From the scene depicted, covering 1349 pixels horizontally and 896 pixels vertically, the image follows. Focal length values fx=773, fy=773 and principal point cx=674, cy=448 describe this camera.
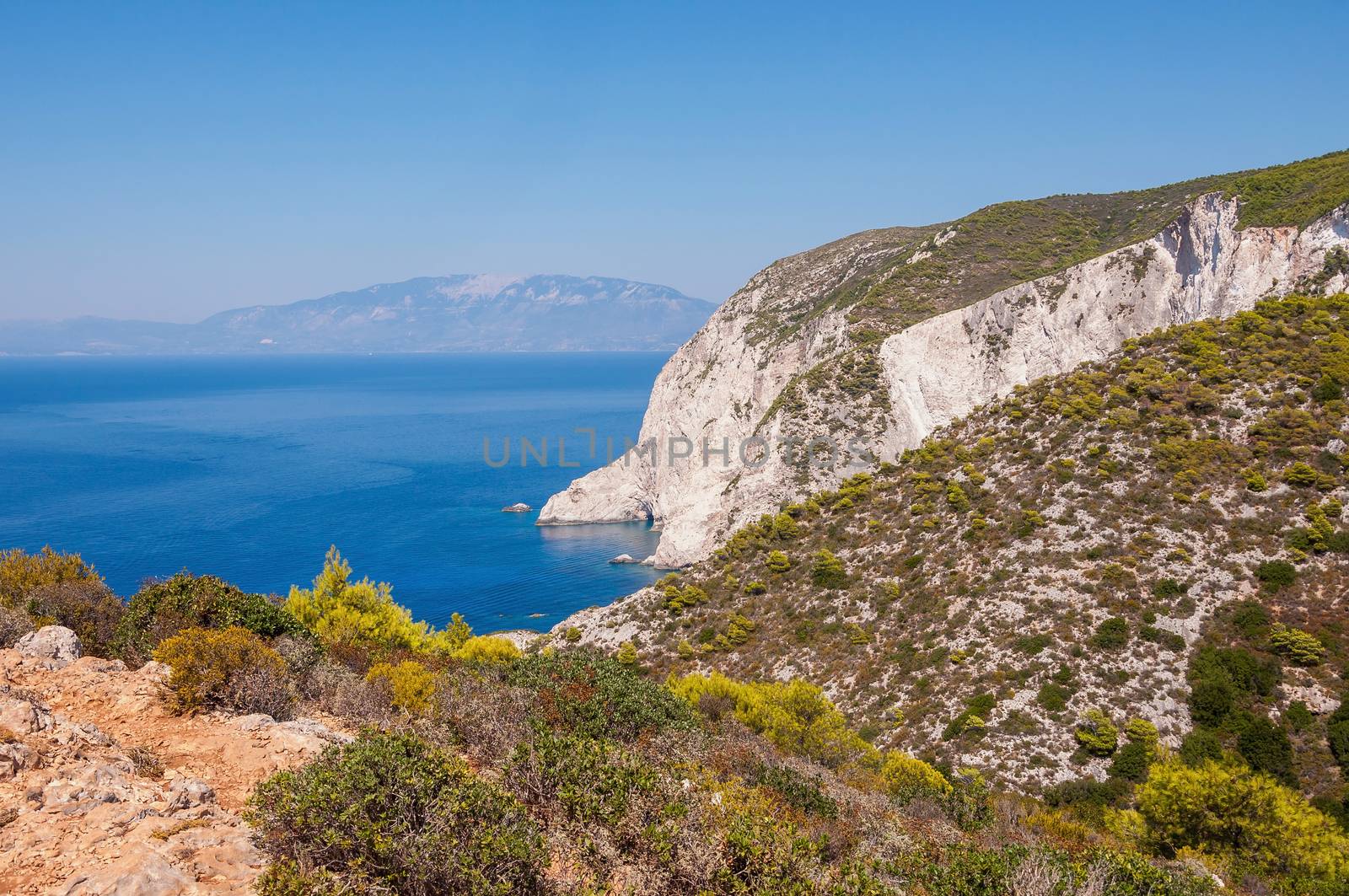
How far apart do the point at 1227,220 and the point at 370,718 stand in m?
56.0

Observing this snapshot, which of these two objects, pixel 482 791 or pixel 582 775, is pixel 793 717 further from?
pixel 482 791

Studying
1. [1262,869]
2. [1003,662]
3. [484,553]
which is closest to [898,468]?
[1003,662]

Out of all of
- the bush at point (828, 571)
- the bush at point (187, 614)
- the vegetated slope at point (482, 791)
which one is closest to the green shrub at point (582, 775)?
the vegetated slope at point (482, 791)

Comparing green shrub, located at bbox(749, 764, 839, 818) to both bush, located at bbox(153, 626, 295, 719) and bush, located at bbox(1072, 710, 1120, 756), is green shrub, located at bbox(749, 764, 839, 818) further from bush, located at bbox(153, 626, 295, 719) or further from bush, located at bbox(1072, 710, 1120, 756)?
bush, located at bbox(1072, 710, 1120, 756)

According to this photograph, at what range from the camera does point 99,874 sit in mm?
7719

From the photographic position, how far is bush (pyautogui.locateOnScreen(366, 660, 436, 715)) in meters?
16.1

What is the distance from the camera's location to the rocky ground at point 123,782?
7.91 meters

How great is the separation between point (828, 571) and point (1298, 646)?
17679 mm

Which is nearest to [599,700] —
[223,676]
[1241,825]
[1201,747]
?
[223,676]

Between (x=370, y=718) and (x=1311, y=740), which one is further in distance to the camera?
(x=1311, y=740)

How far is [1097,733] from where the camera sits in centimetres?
2342

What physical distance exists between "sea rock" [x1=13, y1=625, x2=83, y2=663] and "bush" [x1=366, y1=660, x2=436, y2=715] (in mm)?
5659

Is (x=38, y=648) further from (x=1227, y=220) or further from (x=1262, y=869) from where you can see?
(x=1227, y=220)

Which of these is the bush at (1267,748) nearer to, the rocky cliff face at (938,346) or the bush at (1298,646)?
the bush at (1298,646)
